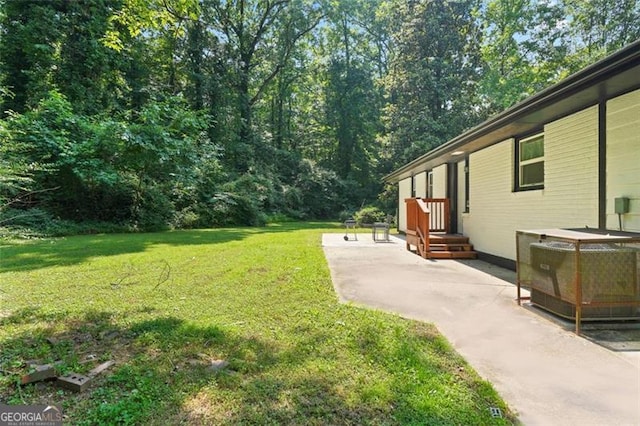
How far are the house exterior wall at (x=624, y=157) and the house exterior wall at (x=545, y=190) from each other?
0.26 meters

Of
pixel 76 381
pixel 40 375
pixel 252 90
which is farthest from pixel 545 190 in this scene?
pixel 252 90

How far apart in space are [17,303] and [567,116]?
806 cm

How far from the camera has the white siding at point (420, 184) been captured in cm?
1237

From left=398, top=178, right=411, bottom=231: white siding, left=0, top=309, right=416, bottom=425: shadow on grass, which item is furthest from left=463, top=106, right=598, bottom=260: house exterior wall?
left=398, top=178, right=411, bottom=231: white siding

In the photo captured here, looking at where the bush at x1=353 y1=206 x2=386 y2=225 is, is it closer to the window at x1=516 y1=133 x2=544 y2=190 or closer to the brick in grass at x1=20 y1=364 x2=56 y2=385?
the window at x1=516 y1=133 x2=544 y2=190

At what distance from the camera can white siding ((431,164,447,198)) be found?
10.5 meters

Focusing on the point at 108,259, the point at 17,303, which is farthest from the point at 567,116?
the point at 108,259

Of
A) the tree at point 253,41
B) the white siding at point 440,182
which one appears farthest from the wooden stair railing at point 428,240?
the tree at point 253,41

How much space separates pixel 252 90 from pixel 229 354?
2796 centimetres

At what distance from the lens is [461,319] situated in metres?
3.83

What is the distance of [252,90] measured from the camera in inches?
1104

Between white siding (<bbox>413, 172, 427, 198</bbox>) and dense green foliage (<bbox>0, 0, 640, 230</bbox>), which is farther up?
dense green foliage (<bbox>0, 0, 640, 230</bbox>)

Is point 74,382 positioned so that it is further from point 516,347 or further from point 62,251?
point 62,251

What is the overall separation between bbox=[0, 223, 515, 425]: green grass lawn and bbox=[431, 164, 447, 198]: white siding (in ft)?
21.7
